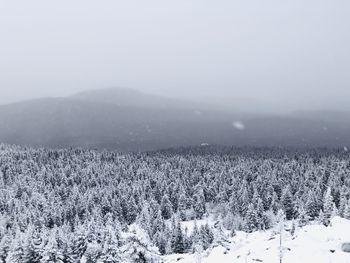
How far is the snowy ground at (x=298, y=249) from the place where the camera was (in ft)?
200

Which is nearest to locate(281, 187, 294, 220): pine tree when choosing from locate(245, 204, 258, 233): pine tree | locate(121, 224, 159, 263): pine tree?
locate(245, 204, 258, 233): pine tree

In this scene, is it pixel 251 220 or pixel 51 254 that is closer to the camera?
pixel 51 254

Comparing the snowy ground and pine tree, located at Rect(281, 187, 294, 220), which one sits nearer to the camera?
the snowy ground

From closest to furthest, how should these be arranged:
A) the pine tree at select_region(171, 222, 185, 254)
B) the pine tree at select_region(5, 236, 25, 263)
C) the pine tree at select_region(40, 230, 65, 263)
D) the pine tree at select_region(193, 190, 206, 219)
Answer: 1. the pine tree at select_region(40, 230, 65, 263)
2. the pine tree at select_region(5, 236, 25, 263)
3. the pine tree at select_region(171, 222, 185, 254)
4. the pine tree at select_region(193, 190, 206, 219)

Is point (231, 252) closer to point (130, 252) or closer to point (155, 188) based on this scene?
point (130, 252)

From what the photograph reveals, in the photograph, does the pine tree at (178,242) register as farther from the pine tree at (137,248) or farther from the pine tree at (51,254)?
the pine tree at (137,248)

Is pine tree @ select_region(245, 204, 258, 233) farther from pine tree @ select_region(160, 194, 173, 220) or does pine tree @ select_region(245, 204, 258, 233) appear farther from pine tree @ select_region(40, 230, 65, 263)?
pine tree @ select_region(40, 230, 65, 263)

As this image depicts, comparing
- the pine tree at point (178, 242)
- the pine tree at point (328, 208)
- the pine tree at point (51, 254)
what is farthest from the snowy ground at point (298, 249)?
the pine tree at point (178, 242)

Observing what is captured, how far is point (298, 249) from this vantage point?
63375mm

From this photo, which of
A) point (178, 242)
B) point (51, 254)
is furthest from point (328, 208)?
point (51, 254)

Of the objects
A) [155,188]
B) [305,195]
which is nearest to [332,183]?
[305,195]

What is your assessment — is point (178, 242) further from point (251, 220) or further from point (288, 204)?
point (288, 204)

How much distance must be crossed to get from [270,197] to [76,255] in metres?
78.1

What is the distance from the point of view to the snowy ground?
60.9 meters
